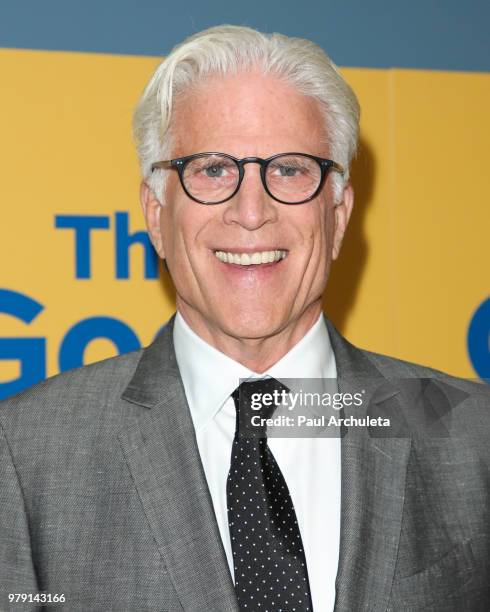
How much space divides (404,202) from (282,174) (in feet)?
3.02

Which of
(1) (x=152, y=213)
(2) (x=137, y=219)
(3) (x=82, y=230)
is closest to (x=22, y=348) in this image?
(3) (x=82, y=230)

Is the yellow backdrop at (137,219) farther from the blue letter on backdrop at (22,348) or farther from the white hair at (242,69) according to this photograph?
the white hair at (242,69)

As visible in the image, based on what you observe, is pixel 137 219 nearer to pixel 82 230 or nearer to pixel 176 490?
pixel 82 230

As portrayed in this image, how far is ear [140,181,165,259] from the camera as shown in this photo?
5.83 ft

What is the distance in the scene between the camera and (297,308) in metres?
1.66

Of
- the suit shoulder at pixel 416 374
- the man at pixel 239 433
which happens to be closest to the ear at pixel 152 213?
the man at pixel 239 433

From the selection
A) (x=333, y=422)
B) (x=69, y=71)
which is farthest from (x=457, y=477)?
(x=69, y=71)

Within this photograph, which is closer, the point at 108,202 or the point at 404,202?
the point at 108,202

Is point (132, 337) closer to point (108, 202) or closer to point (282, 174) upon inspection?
point (108, 202)

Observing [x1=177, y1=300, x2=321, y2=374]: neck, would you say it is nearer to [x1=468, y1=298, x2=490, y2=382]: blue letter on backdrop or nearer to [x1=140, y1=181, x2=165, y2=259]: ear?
[x1=140, y1=181, x2=165, y2=259]: ear

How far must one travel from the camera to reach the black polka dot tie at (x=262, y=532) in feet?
4.71

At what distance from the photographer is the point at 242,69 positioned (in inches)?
64.8

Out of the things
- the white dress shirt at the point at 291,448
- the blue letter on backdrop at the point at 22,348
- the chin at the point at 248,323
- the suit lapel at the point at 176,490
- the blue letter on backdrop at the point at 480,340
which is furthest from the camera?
the blue letter on backdrop at the point at 480,340

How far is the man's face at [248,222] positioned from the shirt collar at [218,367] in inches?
2.1
